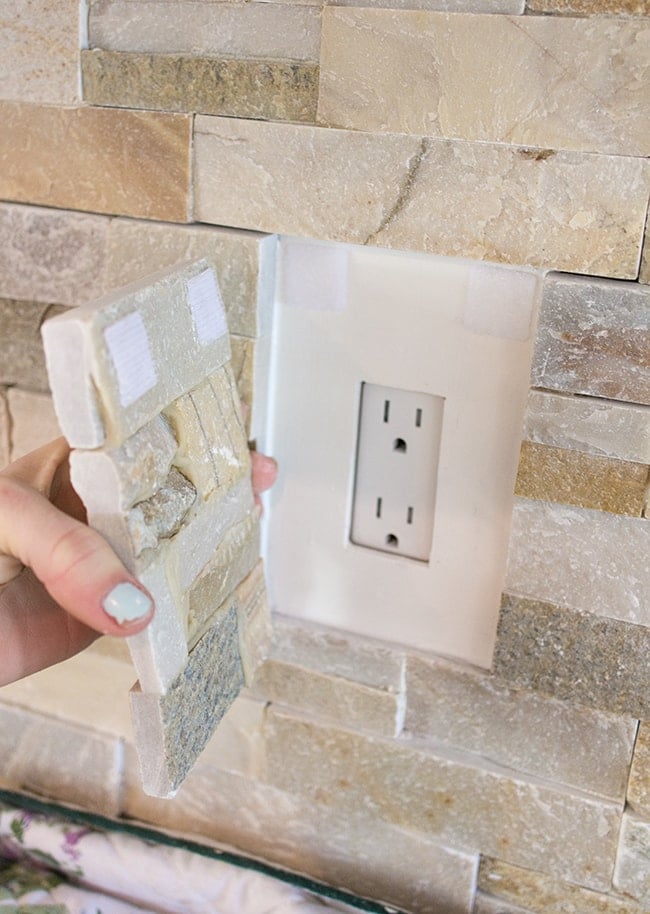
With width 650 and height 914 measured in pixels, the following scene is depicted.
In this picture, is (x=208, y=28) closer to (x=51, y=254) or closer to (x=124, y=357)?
(x=51, y=254)

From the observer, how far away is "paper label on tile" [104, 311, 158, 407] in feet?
2.75

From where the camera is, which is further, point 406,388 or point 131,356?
point 406,388

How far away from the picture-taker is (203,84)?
113 cm

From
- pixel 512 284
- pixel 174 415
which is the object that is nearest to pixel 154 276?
pixel 174 415

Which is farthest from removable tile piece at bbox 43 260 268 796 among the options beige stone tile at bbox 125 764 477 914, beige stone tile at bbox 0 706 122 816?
beige stone tile at bbox 0 706 122 816

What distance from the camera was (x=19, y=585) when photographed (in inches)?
46.5

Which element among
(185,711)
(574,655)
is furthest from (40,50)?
(574,655)

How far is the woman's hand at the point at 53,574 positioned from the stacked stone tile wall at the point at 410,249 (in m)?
0.24

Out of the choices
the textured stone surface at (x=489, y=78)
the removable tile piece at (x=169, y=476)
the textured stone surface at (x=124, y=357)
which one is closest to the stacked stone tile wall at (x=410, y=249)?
→ the textured stone surface at (x=489, y=78)

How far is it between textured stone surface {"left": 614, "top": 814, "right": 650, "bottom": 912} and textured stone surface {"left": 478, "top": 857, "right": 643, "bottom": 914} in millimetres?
19

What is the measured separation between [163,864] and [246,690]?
11.1 inches

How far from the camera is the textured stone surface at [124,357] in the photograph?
2.66 ft

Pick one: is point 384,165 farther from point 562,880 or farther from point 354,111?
point 562,880

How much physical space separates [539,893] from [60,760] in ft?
2.55
